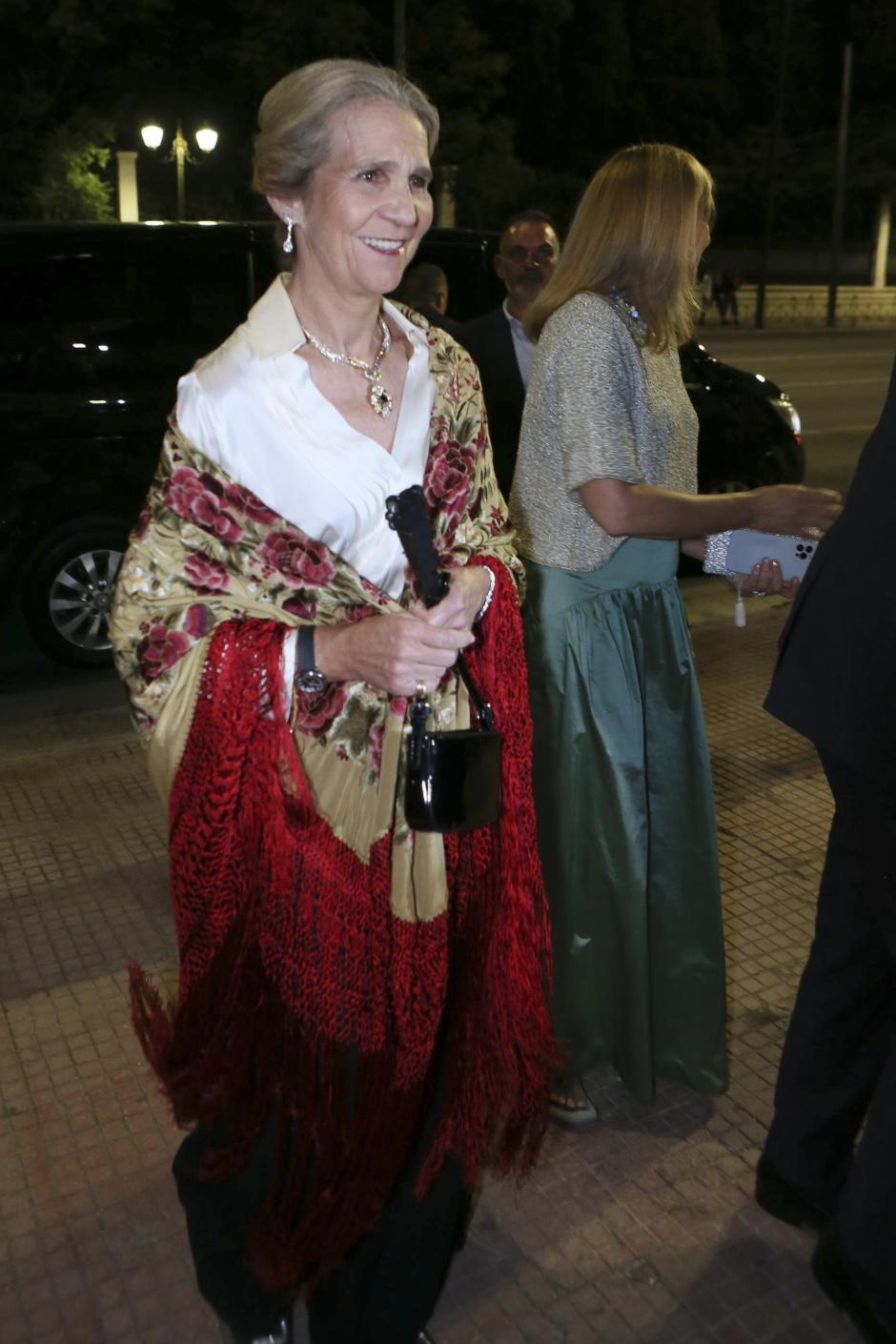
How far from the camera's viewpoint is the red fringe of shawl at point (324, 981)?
1.90 meters

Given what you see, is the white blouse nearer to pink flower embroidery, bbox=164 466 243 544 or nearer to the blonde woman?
pink flower embroidery, bbox=164 466 243 544

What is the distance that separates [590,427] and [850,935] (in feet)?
3.36

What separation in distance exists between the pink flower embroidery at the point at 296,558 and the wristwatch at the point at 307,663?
0.23 feet

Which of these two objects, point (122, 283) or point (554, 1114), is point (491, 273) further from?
point (554, 1114)

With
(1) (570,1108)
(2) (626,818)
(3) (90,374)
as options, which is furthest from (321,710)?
(3) (90,374)

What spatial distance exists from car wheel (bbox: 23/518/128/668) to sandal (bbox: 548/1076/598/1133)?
380 centimetres

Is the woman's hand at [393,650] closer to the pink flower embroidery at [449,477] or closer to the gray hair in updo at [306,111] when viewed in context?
the pink flower embroidery at [449,477]

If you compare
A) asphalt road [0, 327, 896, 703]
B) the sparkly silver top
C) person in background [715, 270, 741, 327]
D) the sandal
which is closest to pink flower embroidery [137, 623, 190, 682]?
the sparkly silver top

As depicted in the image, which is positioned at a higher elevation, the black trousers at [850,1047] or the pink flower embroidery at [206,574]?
the pink flower embroidery at [206,574]

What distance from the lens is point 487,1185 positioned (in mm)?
2709

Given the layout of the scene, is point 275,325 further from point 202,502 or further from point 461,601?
point 461,601

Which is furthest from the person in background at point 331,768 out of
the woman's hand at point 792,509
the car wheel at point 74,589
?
the car wheel at point 74,589

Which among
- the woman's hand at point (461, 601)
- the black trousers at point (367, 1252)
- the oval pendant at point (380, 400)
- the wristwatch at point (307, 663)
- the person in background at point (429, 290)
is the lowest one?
the black trousers at point (367, 1252)

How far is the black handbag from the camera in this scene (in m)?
1.77
